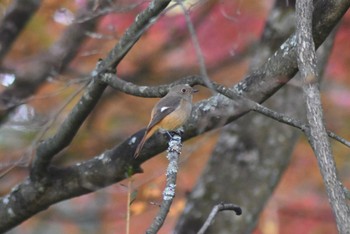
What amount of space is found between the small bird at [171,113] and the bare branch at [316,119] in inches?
45.6

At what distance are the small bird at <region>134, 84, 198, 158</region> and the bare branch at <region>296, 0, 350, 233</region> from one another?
3.80 ft

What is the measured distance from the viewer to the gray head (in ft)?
12.1

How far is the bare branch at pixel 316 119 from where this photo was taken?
2.28 m

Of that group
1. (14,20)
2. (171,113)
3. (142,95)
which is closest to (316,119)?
(142,95)

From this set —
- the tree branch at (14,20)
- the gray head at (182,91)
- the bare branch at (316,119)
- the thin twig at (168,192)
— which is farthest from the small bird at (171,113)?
the tree branch at (14,20)

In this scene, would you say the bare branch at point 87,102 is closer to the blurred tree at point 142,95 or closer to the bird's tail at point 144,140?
the blurred tree at point 142,95

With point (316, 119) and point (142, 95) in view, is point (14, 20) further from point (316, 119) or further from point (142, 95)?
point (316, 119)

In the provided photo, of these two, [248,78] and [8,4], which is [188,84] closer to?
[248,78]

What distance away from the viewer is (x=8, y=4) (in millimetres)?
6148

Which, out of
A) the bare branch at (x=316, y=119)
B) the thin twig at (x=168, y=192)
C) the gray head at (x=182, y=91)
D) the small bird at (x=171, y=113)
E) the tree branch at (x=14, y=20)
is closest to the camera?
the bare branch at (x=316, y=119)

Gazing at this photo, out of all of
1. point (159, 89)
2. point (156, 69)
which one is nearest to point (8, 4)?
point (156, 69)

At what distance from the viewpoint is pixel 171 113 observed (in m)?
3.91

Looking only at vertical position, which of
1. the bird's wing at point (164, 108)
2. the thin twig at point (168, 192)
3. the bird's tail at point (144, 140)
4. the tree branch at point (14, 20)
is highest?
the tree branch at point (14, 20)

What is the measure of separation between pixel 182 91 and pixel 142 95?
443 mm
